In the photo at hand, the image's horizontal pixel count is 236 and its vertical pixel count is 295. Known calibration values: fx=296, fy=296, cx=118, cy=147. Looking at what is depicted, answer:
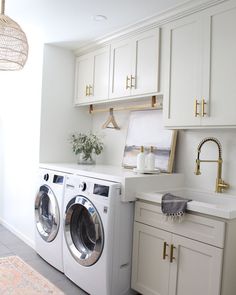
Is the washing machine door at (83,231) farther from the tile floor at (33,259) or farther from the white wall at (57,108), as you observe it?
the white wall at (57,108)

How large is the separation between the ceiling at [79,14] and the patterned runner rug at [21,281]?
236 centimetres

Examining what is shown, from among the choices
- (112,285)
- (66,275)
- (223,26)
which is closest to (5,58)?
(223,26)

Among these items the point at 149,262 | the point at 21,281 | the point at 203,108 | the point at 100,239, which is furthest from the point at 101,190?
the point at 21,281

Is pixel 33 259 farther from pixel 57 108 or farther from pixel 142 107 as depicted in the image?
pixel 142 107

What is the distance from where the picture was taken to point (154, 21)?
8.55ft

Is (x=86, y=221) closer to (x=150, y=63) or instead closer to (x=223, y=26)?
(x=150, y=63)

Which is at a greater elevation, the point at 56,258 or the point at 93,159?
the point at 93,159

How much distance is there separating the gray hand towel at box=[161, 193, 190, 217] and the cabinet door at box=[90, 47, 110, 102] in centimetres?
145

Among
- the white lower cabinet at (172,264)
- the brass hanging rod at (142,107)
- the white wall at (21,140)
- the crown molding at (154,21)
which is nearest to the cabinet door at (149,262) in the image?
the white lower cabinet at (172,264)

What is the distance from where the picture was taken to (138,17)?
2631 millimetres

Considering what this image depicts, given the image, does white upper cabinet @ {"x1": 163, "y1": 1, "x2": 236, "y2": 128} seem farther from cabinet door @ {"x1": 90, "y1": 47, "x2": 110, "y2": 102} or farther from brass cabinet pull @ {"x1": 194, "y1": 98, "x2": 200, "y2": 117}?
cabinet door @ {"x1": 90, "y1": 47, "x2": 110, "y2": 102}

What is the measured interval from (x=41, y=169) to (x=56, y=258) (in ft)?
3.06

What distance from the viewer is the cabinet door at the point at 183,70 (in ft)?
7.45

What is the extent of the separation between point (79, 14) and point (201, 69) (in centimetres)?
118
